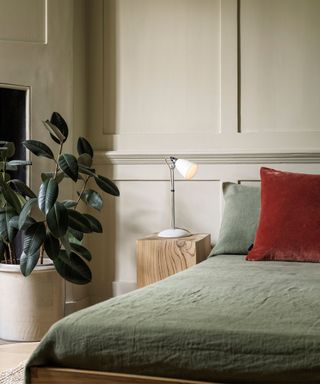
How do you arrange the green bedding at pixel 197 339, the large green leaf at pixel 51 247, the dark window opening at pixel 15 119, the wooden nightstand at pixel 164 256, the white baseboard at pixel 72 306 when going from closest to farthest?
the green bedding at pixel 197 339, the large green leaf at pixel 51 247, the wooden nightstand at pixel 164 256, the dark window opening at pixel 15 119, the white baseboard at pixel 72 306

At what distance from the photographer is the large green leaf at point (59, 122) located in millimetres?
3365

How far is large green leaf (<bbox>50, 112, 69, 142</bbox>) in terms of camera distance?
3365mm

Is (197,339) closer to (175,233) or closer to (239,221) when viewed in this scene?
(239,221)

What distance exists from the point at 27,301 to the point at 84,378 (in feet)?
5.56

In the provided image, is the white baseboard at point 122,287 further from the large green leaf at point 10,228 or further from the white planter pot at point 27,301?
the large green leaf at point 10,228

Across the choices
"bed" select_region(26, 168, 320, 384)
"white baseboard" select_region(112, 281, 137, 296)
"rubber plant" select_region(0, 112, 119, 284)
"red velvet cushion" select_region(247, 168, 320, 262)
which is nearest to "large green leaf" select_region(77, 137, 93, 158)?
"rubber plant" select_region(0, 112, 119, 284)

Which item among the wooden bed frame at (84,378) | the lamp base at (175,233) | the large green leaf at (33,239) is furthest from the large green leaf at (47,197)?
the wooden bed frame at (84,378)

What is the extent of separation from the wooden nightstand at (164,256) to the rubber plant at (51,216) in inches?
10.9

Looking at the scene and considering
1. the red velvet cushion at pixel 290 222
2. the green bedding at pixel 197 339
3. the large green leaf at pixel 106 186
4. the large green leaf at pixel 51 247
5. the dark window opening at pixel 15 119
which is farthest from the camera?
the dark window opening at pixel 15 119

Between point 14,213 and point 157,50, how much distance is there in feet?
4.30

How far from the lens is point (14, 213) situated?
10.5 feet

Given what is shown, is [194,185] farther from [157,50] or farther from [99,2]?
[99,2]

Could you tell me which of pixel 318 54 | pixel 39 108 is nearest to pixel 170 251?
pixel 39 108

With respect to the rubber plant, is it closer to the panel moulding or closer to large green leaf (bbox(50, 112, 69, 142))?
large green leaf (bbox(50, 112, 69, 142))
